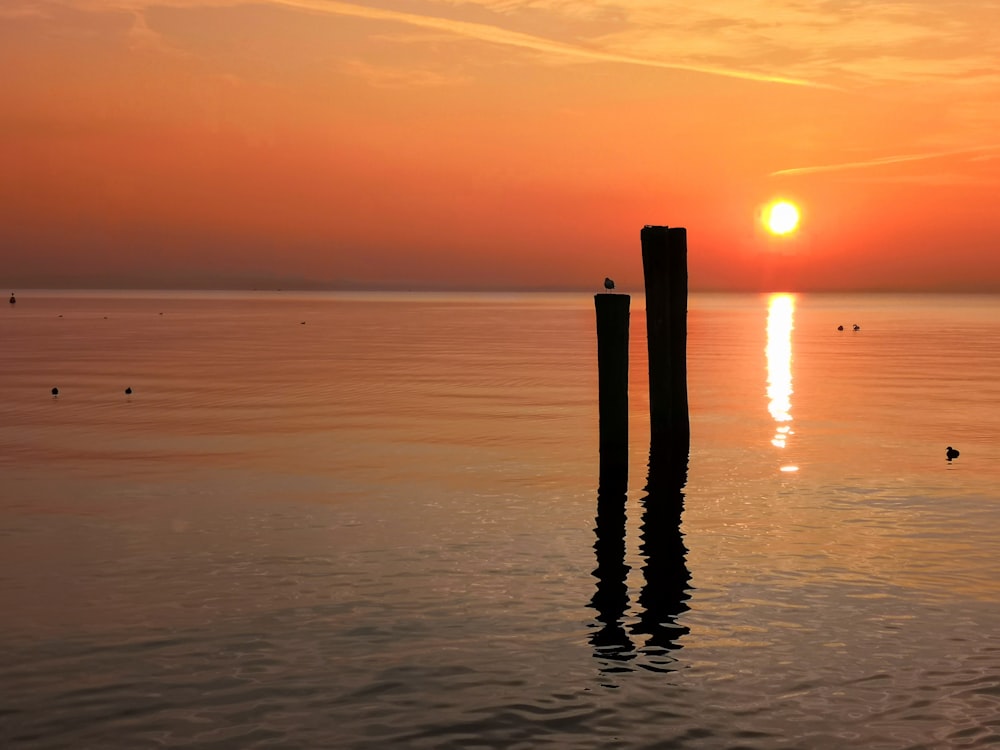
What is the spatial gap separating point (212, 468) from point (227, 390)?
18250mm

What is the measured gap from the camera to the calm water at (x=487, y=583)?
10305 millimetres

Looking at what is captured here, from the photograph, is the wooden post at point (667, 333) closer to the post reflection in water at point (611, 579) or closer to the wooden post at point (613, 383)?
the wooden post at point (613, 383)

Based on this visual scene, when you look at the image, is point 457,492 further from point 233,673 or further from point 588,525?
point 233,673

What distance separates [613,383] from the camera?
21984mm

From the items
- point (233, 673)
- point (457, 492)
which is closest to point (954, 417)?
point (457, 492)

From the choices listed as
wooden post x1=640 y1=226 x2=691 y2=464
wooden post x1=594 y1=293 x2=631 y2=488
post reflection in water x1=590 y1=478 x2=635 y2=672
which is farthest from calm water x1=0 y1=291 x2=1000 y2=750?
wooden post x1=640 y1=226 x2=691 y2=464

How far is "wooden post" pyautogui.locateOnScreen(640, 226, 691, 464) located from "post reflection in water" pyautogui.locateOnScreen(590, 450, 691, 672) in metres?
1.52

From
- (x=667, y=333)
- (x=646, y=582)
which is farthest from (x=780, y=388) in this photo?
(x=646, y=582)

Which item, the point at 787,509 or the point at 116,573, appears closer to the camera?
the point at 116,573

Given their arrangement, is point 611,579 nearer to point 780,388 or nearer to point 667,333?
point 667,333

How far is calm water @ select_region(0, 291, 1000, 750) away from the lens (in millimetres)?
10305

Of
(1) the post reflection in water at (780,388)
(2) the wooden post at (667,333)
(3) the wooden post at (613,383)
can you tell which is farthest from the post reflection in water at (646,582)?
(1) the post reflection in water at (780,388)

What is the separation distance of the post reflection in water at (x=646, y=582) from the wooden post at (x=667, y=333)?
1.52 metres

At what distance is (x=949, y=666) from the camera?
1159 centimetres
